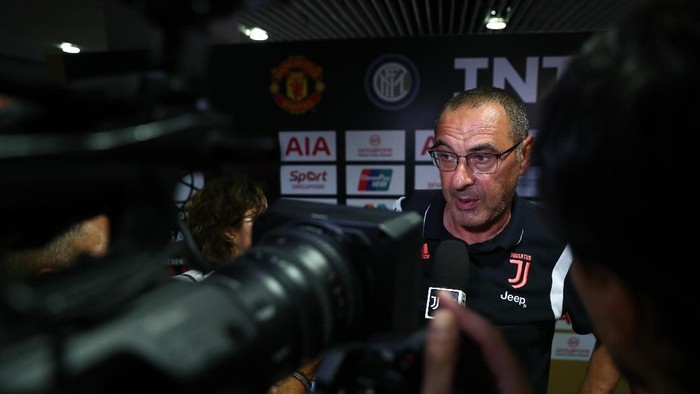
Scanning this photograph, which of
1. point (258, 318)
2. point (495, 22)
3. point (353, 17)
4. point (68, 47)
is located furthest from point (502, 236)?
point (68, 47)

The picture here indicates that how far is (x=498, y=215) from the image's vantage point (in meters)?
1.38

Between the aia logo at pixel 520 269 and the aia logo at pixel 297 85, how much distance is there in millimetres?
1809

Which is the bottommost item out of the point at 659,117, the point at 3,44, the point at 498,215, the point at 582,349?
the point at 582,349

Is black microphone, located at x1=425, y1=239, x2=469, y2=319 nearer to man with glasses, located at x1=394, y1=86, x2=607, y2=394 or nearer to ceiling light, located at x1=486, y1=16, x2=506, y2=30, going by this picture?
man with glasses, located at x1=394, y1=86, x2=607, y2=394

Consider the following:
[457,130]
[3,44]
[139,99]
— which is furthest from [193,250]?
[3,44]

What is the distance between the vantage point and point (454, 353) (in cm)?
57

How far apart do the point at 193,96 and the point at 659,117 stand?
414 mm

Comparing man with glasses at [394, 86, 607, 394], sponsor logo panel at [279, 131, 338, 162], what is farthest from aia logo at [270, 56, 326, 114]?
man with glasses at [394, 86, 607, 394]

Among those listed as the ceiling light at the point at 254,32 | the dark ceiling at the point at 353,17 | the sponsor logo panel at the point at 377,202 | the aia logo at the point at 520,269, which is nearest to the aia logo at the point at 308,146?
the sponsor logo panel at the point at 377,202

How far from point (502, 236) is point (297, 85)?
1.85m

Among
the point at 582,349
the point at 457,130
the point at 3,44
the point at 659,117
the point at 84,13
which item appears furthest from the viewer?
A: the point at 3,44

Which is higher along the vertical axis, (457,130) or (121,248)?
(457,130)

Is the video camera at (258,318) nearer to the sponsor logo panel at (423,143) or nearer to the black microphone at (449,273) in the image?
the black microphone at (449,273)

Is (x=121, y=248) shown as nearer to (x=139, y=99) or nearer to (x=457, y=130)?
(x=139, y=99)
